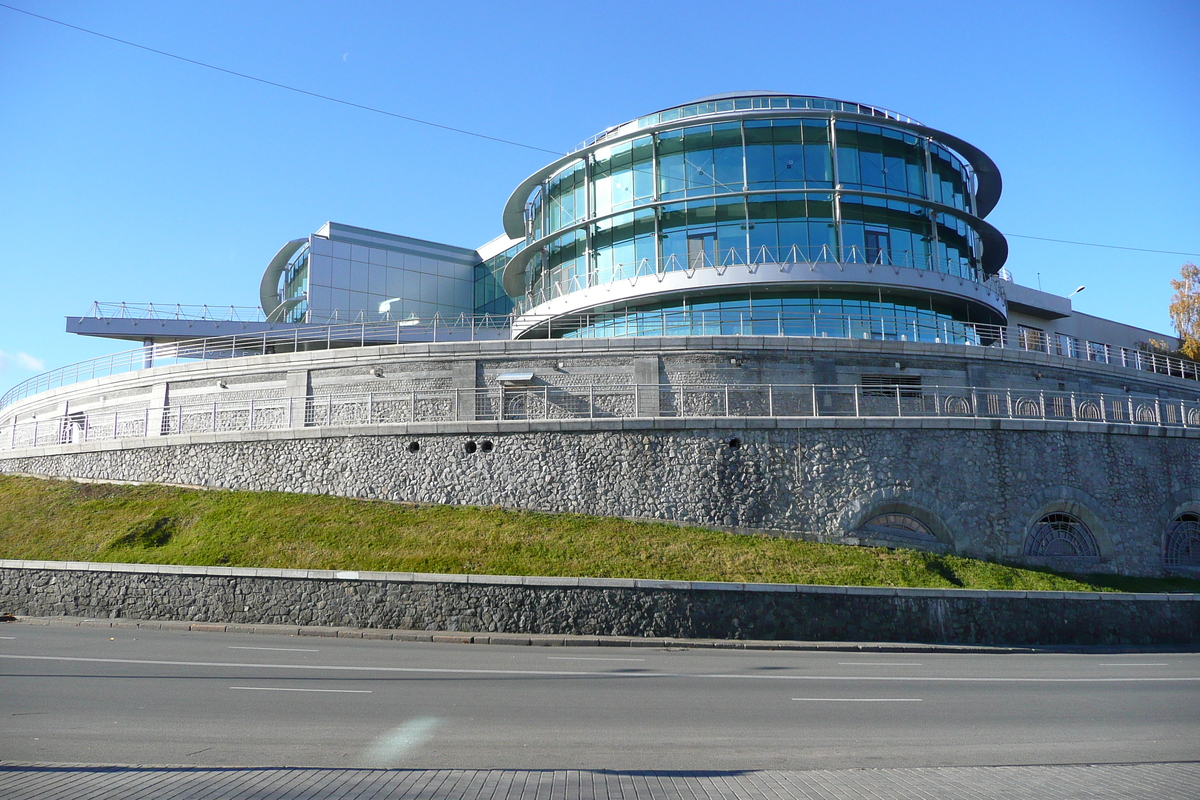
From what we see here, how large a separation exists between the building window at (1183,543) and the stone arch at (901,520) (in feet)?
23.1

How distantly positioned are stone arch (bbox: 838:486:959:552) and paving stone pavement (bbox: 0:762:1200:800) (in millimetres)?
15163

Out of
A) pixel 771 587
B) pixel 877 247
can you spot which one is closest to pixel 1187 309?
pixel 877 247

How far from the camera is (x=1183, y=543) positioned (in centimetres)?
2466

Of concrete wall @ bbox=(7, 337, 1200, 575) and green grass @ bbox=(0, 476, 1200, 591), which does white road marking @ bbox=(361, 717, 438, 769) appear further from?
concrete wall @ bbox=(7, 337, 1200, 575)

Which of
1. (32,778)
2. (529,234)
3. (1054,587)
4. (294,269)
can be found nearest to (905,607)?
(1054,587)

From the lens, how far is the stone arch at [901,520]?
874 inches

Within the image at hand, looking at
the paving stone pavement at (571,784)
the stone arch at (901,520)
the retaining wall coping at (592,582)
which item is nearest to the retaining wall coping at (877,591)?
the retaining wall coping at (592,582)

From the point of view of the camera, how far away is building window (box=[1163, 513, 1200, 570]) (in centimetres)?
2427

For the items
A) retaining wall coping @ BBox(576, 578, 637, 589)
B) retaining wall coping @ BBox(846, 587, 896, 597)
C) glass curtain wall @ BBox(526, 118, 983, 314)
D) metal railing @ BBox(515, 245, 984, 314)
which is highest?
glass curtain wall @ BBox(526, 118, 983, 314)

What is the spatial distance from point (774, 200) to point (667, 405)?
10.6 meters

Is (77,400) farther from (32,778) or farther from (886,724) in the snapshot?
(886,724)

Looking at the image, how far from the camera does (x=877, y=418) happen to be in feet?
A: 74.9

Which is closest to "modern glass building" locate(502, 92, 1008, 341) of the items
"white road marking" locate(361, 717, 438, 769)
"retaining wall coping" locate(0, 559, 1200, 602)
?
"retaining wall coping" locate(0, 559, 1200, 602)

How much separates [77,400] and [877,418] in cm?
2843
